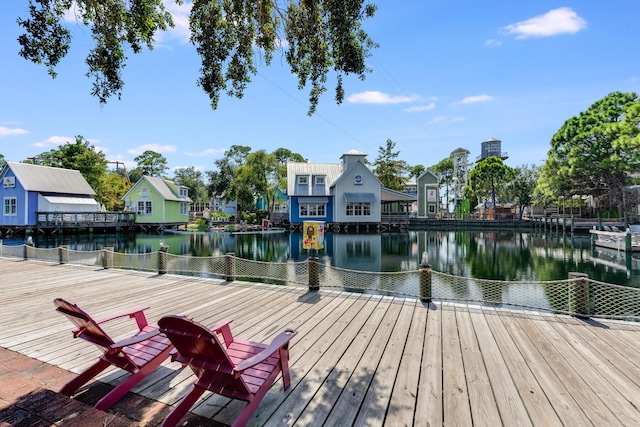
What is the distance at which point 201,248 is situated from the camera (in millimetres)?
21203

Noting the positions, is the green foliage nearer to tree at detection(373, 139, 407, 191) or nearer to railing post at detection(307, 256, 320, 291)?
tree at detection(373, 139, 407, 191)

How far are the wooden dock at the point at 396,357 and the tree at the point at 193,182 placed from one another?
52.5 meters

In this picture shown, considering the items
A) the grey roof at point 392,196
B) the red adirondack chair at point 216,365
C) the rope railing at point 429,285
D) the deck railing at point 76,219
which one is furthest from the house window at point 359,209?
the red adirondack chair at point 216,365

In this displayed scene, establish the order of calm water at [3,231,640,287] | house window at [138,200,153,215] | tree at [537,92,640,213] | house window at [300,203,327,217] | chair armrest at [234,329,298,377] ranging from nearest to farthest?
chair armrest at [234,329,298,377] → calm water at [3,231,640,287] → tree at [537,92,640,213] → house window at [300,203,327,217] → house window at [138,200,153,215]

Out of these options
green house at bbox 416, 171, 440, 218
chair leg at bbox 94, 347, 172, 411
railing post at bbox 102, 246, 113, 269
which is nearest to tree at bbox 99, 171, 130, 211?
railing post at bbox 102, 246, 113, 269

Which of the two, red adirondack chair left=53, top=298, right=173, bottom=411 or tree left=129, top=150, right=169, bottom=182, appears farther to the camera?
tree left=129, top=150, right=169, bottom=182

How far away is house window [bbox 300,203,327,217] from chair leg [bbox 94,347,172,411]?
32.6m

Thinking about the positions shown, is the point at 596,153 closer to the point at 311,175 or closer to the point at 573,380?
the point at 311,175

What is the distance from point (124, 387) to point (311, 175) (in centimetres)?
3388

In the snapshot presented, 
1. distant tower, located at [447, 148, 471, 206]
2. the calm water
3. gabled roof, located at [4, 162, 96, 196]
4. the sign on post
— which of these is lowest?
the calm water

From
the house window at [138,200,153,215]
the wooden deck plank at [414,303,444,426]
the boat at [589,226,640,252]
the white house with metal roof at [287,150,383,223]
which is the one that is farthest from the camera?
the house window at [138,200,153,215]

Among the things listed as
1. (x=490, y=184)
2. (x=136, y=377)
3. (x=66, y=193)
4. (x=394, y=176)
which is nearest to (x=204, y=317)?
(x=136, y=377)

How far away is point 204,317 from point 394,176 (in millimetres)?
45745

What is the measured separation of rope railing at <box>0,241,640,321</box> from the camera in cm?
592
